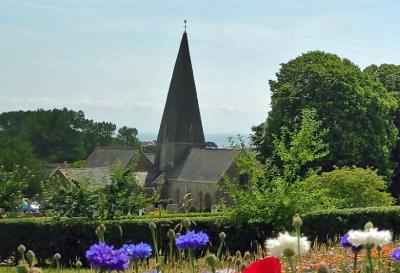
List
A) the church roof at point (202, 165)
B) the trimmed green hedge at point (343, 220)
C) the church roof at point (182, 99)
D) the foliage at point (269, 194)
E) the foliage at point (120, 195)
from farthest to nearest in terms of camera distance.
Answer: the church roof at point (182, 99) → the church roof at point (202, 165) → the foliage at point (120, 195) → the trimmed green hedge at point (343, 220) → the foliage at point (269, 194)

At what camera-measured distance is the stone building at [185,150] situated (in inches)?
2436

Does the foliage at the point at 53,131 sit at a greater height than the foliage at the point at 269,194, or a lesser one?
greater

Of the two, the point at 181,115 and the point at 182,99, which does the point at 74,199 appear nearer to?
the point at 182,99

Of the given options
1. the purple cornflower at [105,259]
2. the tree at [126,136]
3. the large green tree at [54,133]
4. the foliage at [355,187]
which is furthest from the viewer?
the tree at [126,136]

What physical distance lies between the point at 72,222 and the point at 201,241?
14392mm

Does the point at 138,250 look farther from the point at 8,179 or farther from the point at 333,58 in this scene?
the point at 333,58

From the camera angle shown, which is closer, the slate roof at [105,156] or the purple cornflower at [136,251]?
the purple cornflower at [136,251]

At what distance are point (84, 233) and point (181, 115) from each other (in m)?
45.7

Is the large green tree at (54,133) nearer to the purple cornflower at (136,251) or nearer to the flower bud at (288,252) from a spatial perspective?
the purple cornflower at (136,251)

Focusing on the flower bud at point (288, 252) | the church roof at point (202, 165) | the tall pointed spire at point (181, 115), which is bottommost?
the flower bud at point (288, 252)

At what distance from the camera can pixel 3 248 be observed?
18875mm

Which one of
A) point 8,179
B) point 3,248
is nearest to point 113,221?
point 3,248

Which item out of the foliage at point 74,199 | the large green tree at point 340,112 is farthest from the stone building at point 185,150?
the foliage at point 74,199

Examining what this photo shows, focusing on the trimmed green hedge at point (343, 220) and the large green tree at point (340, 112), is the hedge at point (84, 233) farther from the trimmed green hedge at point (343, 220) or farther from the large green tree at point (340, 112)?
the large green tree at point (340, 112)
